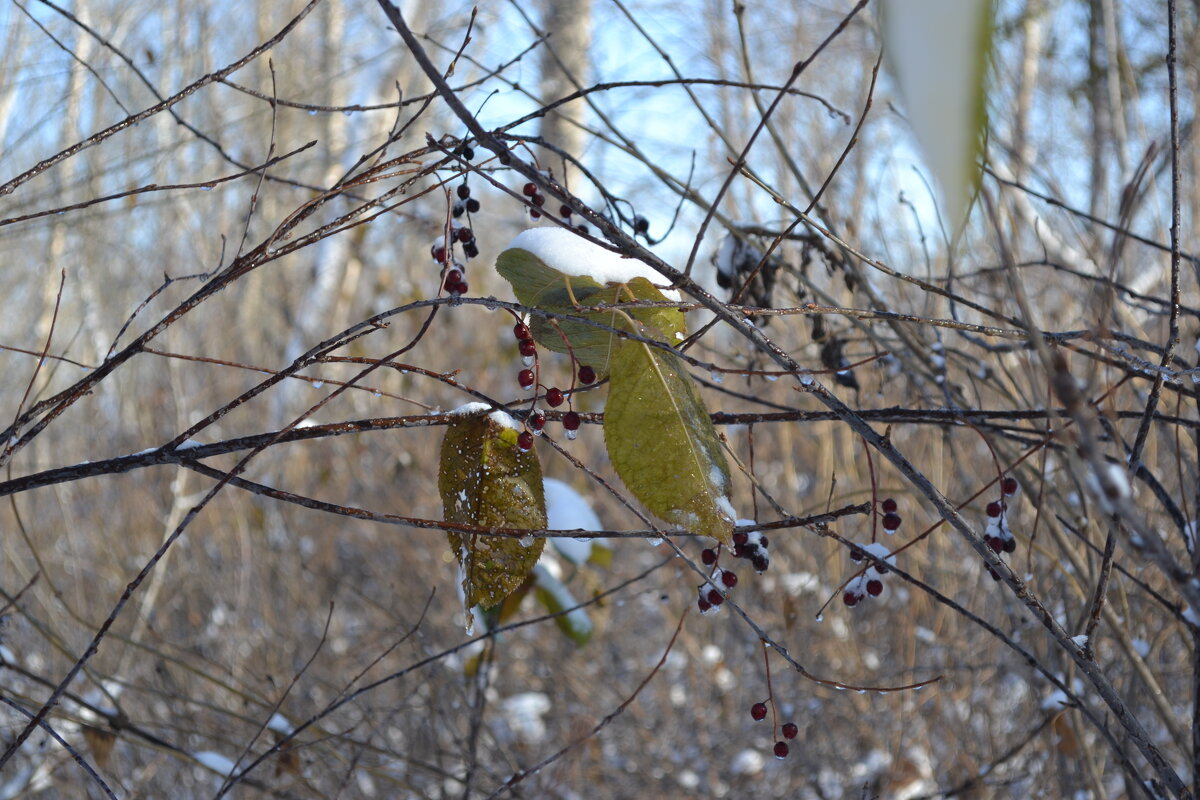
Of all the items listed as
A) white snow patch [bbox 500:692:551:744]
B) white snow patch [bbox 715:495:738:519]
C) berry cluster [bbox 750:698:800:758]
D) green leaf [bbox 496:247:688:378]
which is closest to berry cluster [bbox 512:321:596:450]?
green leaf [bbox 496:247:688:378]

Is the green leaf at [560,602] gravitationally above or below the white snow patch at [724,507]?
above

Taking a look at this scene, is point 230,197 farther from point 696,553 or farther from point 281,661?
point 696,553

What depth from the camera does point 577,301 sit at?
0.77m

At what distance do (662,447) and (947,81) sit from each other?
1.54 feet

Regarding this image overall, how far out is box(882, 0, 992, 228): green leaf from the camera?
260 mm

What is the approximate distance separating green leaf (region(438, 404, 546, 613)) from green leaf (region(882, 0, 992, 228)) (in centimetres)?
62

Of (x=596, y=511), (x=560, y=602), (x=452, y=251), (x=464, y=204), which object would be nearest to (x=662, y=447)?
(x=452, y=251)

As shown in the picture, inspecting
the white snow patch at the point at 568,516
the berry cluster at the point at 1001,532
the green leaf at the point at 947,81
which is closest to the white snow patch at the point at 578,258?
the berry cluster at the point at 1001,532

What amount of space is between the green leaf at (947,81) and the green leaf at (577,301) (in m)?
0.48

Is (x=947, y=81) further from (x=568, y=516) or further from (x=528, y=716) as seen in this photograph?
(x=528, y=716)

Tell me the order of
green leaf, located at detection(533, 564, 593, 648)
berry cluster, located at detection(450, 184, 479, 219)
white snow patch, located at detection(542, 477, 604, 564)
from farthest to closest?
green leaf, located at detection(533, 564, 593, 648), white snow patch, located at detection(542, 477, 604, 564), berry cluster, located at detection(450, 184, 479, 219)

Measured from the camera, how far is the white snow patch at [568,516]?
141 centimetres

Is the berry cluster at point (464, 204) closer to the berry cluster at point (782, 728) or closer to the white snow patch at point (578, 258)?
the white snow patch at point (578, 258)

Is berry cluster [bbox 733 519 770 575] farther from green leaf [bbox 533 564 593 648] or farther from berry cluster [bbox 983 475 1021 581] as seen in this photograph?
green leaf [bbox 533 564 593 648]
